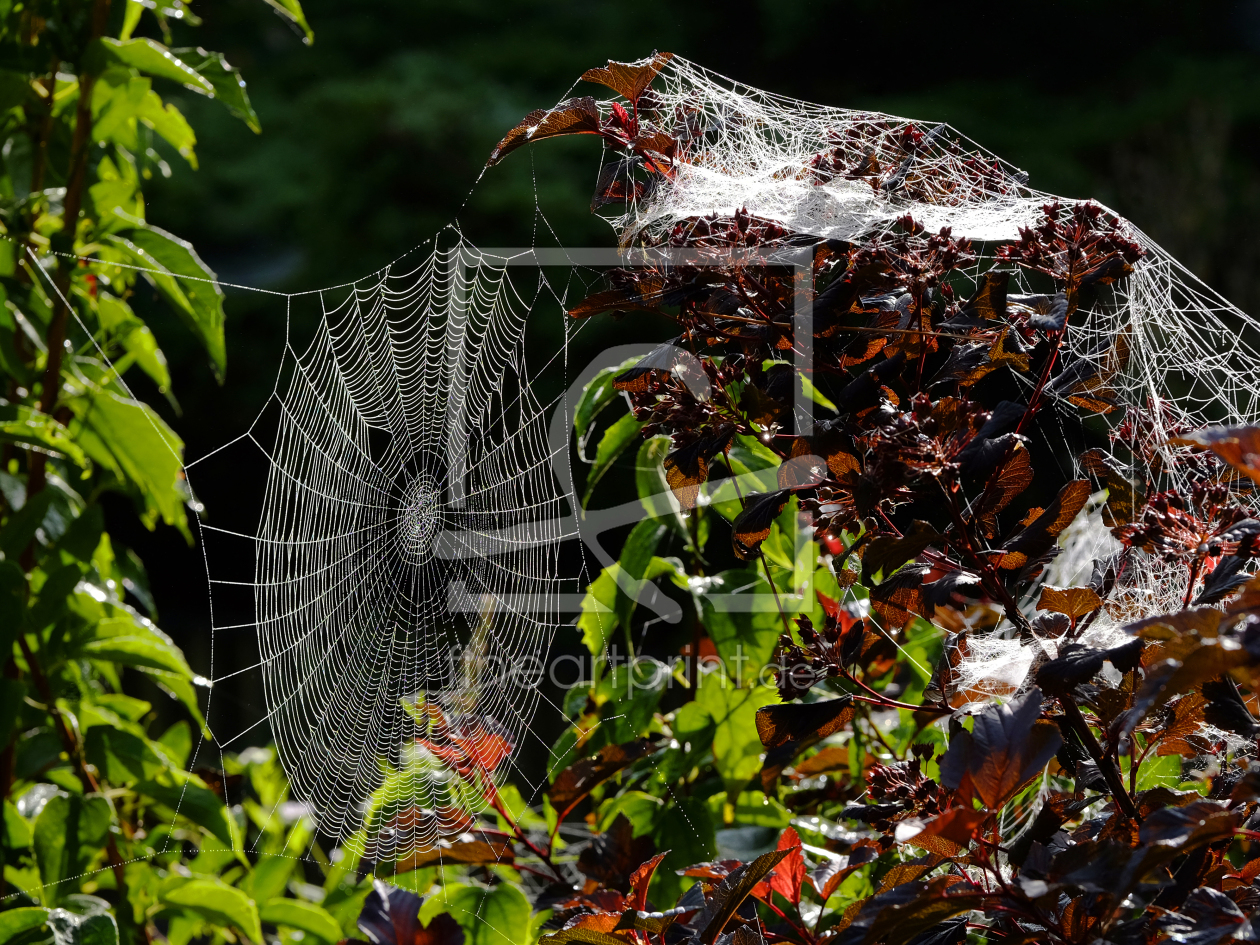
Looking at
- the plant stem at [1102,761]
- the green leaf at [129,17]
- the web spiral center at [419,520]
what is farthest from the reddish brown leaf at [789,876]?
the web spiral center at [419,520]

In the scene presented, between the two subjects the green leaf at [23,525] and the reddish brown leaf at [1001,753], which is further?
the green leaf at [23,525]

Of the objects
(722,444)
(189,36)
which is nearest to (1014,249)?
(722,444)

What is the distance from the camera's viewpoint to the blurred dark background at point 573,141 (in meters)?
6.89

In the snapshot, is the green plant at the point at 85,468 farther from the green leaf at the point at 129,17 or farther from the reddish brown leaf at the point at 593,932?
the reddish brown leaf at the point at 593,932

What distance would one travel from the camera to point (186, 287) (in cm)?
122

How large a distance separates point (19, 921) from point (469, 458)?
1.31m

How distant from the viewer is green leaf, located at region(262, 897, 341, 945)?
1.24 m

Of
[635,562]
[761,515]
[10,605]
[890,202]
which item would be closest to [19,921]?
[10,605]

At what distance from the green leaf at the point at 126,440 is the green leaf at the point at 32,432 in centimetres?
7

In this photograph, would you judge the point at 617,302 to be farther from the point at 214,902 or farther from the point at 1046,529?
the point at 214,902

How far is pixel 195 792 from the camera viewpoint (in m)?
1.12

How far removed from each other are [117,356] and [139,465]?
208 mm

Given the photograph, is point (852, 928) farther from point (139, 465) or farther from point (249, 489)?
point (249, 489)

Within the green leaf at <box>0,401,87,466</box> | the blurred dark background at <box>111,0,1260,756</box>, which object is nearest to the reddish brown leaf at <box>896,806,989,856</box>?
the green leaf at <box>0,401,87,466</box>
